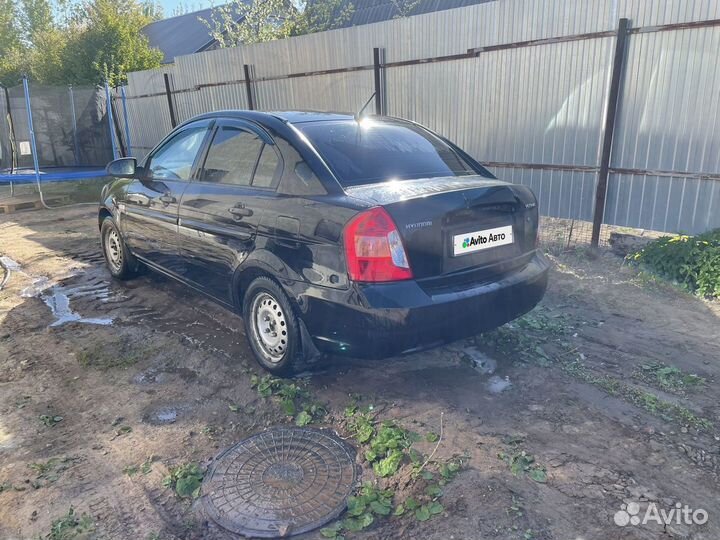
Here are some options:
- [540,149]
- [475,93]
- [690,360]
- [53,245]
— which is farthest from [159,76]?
[690,360]

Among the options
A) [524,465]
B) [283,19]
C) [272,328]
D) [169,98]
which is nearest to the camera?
[524,465]

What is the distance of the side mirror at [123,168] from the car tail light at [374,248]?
114 inches

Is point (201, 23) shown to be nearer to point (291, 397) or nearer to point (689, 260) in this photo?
point (689, 260)

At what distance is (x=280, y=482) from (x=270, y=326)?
45.6 inches

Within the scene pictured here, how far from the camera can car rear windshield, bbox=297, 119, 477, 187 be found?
336cm

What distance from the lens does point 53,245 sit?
301 inches

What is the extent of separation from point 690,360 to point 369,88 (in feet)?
19.6

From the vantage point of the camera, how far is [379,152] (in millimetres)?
3594

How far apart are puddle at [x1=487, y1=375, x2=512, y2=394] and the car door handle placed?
6.10 feet

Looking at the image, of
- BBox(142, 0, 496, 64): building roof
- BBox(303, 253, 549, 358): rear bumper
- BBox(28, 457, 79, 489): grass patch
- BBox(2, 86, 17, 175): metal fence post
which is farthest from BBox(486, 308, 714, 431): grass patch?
BBox(142, 0, 496, 64): building roof

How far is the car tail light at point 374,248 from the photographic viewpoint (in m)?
2.84

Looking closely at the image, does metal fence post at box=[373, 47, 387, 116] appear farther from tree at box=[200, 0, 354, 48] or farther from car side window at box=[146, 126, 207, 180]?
tree at box=[200, 0, 354, 48]

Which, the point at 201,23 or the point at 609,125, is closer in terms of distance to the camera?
the point at 609,125

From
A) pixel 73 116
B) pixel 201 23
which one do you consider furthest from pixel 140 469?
pixel 201 23
